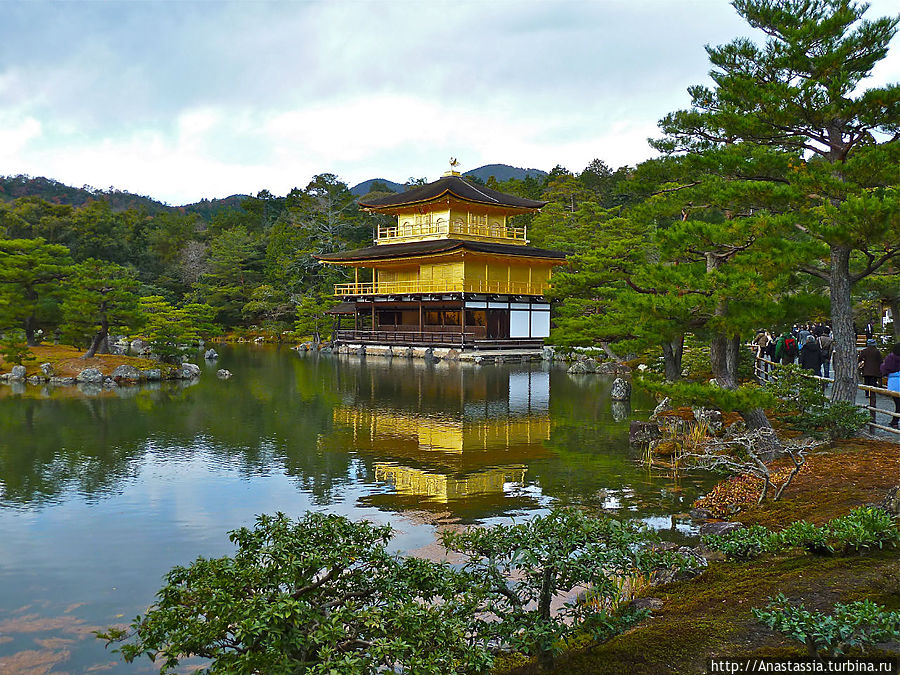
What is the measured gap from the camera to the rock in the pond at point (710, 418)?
1173 centimetres

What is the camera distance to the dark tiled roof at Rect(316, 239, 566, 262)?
1237 inches

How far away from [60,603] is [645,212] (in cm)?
951

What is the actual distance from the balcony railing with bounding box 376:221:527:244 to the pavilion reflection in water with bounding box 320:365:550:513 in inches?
631

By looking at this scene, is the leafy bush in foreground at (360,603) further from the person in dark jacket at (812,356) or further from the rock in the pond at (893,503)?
the person in dark jacket at (812,356)

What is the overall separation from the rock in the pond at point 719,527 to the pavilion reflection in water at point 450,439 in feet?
8.04

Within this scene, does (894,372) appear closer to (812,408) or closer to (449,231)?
(812,408)

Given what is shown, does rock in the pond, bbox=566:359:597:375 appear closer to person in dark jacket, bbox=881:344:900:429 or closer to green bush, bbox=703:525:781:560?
person in dark jacket, bbox=881:344:900:429

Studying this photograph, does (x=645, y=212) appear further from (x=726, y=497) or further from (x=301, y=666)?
(x=301, y=666)

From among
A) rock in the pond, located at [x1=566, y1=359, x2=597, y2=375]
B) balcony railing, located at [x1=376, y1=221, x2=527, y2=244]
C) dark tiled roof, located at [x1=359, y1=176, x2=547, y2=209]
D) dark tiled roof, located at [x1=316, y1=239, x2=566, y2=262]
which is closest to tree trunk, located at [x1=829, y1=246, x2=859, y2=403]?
rock in the pond, located at [x1=566, y1=359, x2=597, y2=375]

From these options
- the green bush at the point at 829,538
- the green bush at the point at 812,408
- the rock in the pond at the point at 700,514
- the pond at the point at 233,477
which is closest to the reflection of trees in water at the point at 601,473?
the pond at the point at 233,477

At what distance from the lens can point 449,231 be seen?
35281 millimetres

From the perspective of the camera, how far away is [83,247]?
42.3 m

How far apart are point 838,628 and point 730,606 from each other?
1133mm

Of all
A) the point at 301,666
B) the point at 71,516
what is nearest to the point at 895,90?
the point at 301,666
